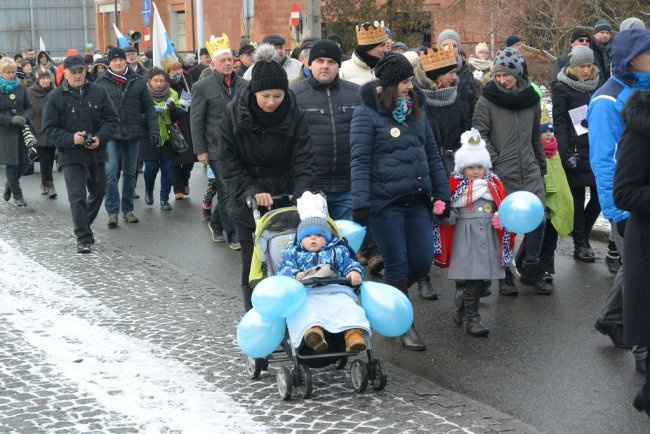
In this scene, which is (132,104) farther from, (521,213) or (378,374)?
(378,374)

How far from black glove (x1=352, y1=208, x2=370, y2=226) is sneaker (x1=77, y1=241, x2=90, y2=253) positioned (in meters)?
5.17

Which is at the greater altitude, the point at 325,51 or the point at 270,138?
the point at 325,51

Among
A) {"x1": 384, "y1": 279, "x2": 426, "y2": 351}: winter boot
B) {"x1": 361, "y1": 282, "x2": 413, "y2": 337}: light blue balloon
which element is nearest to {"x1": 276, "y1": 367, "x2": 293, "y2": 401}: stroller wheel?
{"x1": 361, "y1": 282, "x2": 413, "y2": 337}: light blue balloon

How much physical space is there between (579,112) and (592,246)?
187cm

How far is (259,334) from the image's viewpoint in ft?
21.5

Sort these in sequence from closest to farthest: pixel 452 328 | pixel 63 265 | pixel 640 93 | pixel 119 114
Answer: pixel 640 93 → pixel 452 328 → pixel 63 265 → pixel 119 114

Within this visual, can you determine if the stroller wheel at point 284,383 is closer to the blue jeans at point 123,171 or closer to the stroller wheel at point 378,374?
the stroller wheel at point 378,374

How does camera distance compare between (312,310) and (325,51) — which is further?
(325,51)

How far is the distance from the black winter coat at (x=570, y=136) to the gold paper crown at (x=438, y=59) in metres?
1.69

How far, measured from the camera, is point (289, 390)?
6.56 metres

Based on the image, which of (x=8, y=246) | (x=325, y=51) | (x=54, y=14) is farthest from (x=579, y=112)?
(x=54, y=14)

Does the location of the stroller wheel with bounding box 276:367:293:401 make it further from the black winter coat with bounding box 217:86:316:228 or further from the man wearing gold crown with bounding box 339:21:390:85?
the man wearing gold crown with bounding box 339:21:390:85

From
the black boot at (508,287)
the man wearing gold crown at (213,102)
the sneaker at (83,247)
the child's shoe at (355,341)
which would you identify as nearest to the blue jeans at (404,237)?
the child's shoe at (355,341)

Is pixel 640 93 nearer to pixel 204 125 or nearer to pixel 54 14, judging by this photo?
pixel 204 125
